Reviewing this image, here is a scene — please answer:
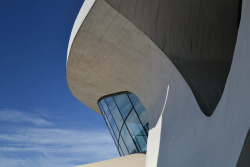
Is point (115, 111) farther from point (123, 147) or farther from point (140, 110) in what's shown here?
point (140, 110)

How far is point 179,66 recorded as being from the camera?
7.68 metres

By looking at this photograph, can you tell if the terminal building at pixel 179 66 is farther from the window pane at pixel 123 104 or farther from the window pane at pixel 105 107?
the window pane at pixel 105 107

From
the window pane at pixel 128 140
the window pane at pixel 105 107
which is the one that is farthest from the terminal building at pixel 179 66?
the window pane at pixel 105 107

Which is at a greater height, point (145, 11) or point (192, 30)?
point (145, 11)

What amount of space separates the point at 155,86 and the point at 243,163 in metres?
6.89

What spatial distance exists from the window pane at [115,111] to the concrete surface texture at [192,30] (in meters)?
9.94

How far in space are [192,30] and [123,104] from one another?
992cm

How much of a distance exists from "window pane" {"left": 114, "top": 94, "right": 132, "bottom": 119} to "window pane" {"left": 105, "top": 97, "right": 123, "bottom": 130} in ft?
1.58

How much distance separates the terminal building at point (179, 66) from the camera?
3287 mm

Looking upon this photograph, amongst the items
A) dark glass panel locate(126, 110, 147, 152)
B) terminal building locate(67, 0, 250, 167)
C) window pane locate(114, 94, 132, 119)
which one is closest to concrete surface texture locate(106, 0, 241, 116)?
terminal building locate(67, 0, 250, 167)

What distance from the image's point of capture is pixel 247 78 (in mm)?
3014

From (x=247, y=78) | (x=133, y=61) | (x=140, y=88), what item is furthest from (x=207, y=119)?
(x=140, y=88)

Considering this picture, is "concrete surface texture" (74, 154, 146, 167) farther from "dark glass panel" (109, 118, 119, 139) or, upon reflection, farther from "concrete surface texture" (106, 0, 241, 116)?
"concrete surface texture" (106, 0, 241, 116)

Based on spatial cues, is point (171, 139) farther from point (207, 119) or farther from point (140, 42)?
point (140, 42)
